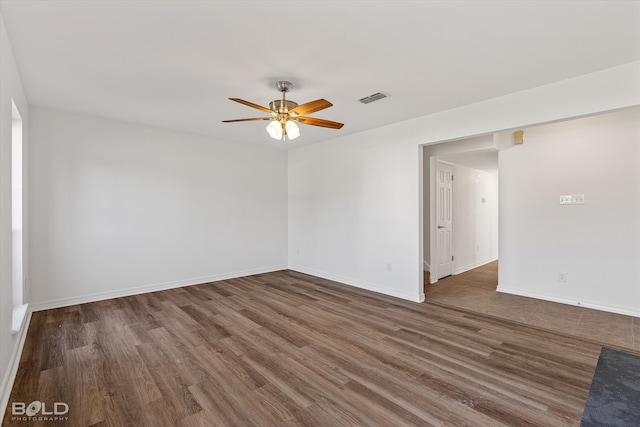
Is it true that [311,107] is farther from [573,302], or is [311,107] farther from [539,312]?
[573,302]

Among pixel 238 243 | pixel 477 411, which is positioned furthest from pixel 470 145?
pixel 238 243

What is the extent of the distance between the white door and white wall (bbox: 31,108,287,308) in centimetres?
327

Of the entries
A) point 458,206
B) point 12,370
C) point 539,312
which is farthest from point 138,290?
point 458,206

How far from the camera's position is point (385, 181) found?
14.7 feet

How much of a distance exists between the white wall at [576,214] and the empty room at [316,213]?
0.02m

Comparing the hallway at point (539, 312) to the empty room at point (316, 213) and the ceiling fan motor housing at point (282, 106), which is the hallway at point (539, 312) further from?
the ceiling fan motor housing at point (282, 106)

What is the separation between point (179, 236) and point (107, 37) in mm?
3231

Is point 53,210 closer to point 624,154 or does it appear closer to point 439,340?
point 439,340

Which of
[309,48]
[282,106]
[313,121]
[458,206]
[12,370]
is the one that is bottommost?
[12,370]

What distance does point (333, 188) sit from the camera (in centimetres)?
530

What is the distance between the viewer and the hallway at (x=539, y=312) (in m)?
3.00

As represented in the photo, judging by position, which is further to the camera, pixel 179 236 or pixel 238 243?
pixel 238 243

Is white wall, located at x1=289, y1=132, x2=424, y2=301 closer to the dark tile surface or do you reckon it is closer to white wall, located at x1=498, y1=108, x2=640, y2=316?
white wall, located at x1=498, y1=108, x2=640, y2=316

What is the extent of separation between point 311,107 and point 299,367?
2203 millimetres
